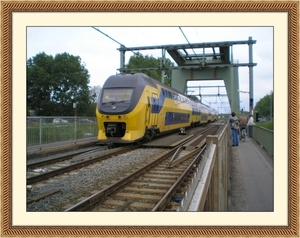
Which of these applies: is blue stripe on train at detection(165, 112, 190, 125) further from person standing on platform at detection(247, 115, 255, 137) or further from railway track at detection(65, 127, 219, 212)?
railway track at detection(65, 127, 219, 212)

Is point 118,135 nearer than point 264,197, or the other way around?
point 264,197

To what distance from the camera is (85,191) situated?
6.21 metres

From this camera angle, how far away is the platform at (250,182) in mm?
6203

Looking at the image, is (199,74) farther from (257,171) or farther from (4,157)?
(4,157)

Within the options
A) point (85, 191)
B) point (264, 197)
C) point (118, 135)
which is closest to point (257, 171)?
point (264, 197)

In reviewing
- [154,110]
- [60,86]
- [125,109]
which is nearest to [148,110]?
[154,110]

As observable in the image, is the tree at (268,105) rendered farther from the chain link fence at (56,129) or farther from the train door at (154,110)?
the chain link fence at (56,129)

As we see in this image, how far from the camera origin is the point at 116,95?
12.1 meters

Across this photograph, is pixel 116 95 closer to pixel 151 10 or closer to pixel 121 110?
pixel 121 110

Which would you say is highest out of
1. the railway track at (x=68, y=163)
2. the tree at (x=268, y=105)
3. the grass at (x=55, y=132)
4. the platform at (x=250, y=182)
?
the tree at (x=268, y=105)

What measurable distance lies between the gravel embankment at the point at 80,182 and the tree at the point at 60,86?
8.13 m

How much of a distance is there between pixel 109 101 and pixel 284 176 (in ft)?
32.2

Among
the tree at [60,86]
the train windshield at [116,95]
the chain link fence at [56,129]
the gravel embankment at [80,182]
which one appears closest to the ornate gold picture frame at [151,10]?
the gravel embankment at [80,182]

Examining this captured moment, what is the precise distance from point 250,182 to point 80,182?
14.4ft
